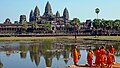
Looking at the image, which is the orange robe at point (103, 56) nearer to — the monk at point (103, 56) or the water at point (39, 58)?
the monk at point (103, 56)

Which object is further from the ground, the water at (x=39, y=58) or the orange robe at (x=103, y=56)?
the orange robe at (x=103, y=56)

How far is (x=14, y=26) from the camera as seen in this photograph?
170000mm

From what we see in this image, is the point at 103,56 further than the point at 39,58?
No

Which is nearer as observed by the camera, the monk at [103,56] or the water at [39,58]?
the monk at [103,56]

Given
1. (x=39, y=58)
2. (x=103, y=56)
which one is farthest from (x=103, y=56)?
(x=39, y=58)

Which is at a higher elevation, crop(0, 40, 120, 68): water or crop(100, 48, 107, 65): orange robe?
crop(100, 48, 107, 65): orange robe

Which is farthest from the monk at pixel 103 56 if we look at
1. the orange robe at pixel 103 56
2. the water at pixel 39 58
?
the water at pixel 39 58

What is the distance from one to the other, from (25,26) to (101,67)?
140 m

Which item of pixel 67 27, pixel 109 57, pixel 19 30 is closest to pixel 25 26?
pixel 19 30

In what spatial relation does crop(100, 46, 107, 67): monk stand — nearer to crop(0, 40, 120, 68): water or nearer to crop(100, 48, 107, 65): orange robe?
crop(100, 48, 107, 65): orange robe

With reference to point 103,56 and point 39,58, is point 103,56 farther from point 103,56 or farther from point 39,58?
point 39,58

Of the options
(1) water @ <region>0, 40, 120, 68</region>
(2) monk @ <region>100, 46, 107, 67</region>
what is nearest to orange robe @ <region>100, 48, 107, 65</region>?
(2) monk @ <region>100, 46, 107, 67</region>

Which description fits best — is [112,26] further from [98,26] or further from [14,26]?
[14,26]

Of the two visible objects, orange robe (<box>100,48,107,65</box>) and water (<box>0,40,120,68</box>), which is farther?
water (<box>0,40,120,68</box>)
